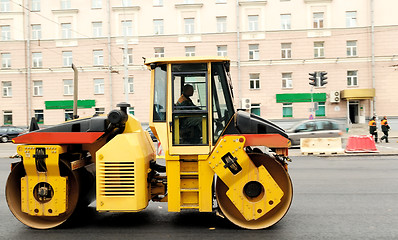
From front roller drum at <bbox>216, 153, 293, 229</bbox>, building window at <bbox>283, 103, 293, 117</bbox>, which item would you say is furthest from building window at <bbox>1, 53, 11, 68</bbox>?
front roller drum at <bbox>216, 153, 293, 229</bbox>

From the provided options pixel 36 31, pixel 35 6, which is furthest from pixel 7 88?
pixel 35 6

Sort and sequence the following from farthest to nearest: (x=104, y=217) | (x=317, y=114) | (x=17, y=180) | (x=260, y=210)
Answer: (x=317, y=114) < (x=104, y=217) < (x=17, y=180) < (x=260, y=210)

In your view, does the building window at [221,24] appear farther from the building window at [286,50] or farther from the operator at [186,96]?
the operator at [186,96]

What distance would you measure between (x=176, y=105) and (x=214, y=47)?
27895 millimetres

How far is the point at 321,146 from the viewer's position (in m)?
16.0

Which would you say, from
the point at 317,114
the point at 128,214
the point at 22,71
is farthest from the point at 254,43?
the point at 128,214

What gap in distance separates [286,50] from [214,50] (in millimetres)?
6435

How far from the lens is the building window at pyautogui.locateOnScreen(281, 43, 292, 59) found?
3222cm

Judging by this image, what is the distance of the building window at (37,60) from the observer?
33.7 metres

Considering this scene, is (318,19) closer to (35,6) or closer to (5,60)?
(35,6)

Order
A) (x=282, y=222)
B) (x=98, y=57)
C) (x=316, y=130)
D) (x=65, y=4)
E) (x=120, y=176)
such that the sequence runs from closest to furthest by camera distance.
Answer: (x=120, y=176) < (x=282, y=222) < (x=316, y=130) < (x=65, y=4) < (x=98, y=57)

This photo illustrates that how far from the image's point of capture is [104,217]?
19.6ft

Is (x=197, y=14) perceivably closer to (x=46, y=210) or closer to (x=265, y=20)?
(x=265, y=20)

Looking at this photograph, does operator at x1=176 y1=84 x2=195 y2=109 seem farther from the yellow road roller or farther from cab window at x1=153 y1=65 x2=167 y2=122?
cab window at x1=153 y1=65 x2=167 y2=122
